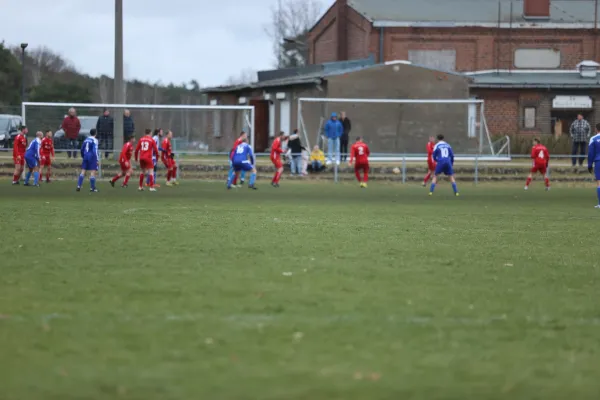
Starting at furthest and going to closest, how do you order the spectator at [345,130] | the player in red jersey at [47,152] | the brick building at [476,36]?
the brick building at [476,36], the spectator at [345,130], the player in red jersey at [47,152]

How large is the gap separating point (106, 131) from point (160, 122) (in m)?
2.21

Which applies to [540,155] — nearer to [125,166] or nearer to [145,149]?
[145,149]

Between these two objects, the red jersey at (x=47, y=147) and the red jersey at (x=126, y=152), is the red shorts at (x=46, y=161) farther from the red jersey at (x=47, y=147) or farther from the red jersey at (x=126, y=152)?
the red jersey at (x=126, y=152)

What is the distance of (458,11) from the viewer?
60125 millimetres

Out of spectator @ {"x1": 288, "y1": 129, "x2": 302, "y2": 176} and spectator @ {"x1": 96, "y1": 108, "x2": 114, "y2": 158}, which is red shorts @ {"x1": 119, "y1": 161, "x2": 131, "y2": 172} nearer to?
spectator @ {"x1": 96, "y1": 108, "x2": 114, "y2": 158}

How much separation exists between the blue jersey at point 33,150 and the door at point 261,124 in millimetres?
18907

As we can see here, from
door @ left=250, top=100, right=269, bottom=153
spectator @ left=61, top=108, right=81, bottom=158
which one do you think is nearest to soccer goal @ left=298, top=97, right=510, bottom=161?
door @ left=250, top=100, right=269, bottom=153

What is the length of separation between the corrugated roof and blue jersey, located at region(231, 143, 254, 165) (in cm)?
2709

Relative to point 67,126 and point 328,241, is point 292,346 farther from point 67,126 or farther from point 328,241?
point 67,126

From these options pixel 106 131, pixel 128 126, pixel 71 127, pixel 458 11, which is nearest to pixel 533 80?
pixel 458 11

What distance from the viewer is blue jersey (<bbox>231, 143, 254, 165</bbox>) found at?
3173cm

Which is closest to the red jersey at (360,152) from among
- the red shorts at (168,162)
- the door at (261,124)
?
the red shorts at (168,162)

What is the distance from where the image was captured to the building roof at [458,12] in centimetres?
5803

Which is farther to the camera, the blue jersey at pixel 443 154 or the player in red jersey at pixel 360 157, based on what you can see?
the player in red jersey at pixel 360 157
